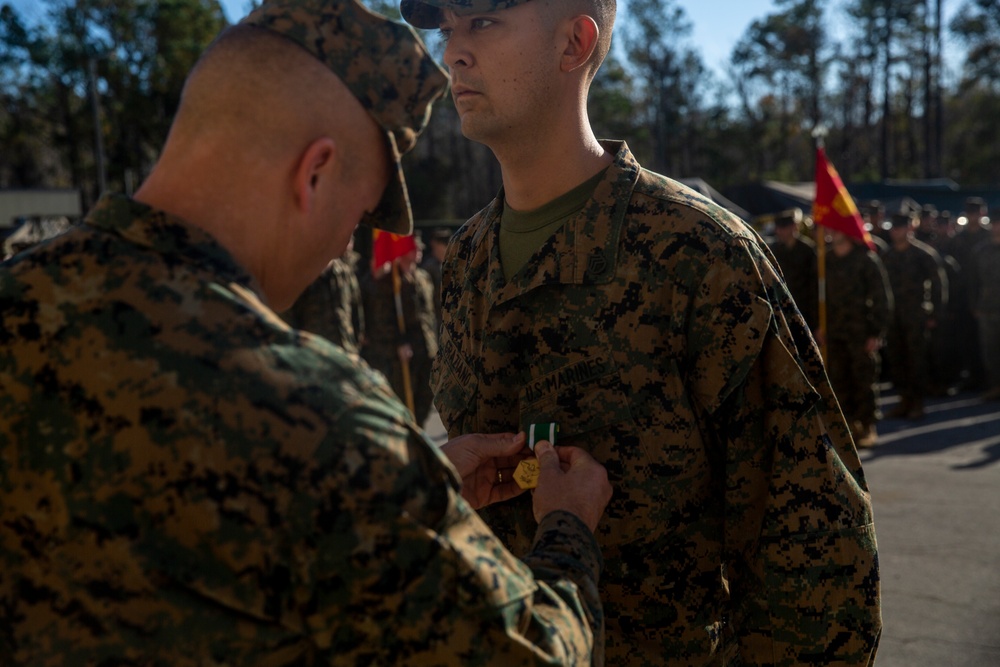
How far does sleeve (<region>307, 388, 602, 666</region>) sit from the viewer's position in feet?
4.04

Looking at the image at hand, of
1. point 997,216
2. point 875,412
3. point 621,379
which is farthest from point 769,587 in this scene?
point 997,216

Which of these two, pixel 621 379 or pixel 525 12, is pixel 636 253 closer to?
pixel 621 379

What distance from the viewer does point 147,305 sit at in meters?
1.26

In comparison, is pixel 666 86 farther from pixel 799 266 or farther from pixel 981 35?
pixel 799 266

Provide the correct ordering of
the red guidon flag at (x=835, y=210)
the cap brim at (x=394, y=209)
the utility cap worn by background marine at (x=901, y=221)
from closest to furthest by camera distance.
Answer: the cap brim at (x=394, y=209) < the red guidon flag at (x=835, y=210) < the utility cap worn by background marine at (x=901, y=221)

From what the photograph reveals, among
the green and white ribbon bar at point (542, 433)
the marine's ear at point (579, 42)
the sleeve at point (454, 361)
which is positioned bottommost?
the green and white ribbon bar at point (542, 433)

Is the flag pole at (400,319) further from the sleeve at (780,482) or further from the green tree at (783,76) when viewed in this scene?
the green tree at (783,76)

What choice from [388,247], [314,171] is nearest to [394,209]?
[314,171]

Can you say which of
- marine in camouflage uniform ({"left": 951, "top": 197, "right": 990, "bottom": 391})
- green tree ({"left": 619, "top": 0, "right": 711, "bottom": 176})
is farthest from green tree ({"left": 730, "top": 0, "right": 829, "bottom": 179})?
marine in camouflage uniform ({"left": 951, "top": 197, "right": 990, "bottom": 391})

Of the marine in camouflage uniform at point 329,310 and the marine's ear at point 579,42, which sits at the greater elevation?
the marine's ear at point 579,42

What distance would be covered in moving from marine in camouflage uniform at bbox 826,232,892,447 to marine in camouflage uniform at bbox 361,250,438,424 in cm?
375

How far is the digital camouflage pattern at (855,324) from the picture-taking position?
9.42 meters

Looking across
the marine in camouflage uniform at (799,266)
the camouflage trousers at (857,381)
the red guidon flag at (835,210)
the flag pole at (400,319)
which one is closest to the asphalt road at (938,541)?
the camouflage trousers at (857,381)

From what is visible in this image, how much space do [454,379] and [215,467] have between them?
1211 millimetres
